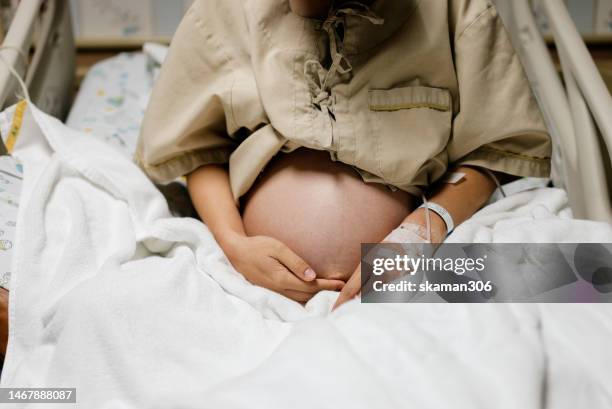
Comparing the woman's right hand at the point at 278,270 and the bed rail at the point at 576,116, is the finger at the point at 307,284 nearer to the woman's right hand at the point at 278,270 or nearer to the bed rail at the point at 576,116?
the woman's right hand at the point at 278,270

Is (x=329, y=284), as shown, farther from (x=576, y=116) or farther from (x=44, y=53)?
(x=44, y=53)

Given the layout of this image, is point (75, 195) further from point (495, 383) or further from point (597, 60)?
point (597, 60)

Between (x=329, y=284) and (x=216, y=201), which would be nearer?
(x=329, y=284)

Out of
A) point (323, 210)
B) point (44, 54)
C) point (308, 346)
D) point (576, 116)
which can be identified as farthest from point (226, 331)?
point (44, 54)

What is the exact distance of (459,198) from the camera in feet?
3.39

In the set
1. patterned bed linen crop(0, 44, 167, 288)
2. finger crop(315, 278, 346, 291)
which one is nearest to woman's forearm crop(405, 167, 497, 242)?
finger crop(315, 278, 346, 291)

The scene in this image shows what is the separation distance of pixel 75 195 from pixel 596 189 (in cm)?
89

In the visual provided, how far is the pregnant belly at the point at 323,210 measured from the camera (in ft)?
3.18

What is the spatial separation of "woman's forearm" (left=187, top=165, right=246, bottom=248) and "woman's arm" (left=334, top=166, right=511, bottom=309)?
0.29m

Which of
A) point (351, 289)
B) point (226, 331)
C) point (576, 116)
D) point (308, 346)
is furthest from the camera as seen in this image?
point (576, 116)

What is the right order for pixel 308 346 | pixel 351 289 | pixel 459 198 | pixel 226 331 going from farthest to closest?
1. pixel 459 198
2. pixel 351 289
3. pixel 226 331
4. pixel 308 346

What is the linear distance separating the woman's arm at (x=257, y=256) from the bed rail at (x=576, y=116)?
1.61 feet

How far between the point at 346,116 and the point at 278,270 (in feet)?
0.86

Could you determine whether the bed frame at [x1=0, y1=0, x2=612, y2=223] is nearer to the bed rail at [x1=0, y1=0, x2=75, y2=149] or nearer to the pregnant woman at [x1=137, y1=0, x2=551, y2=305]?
the bed rail at [x1=0, y1=0, x2=75, y2=149]
